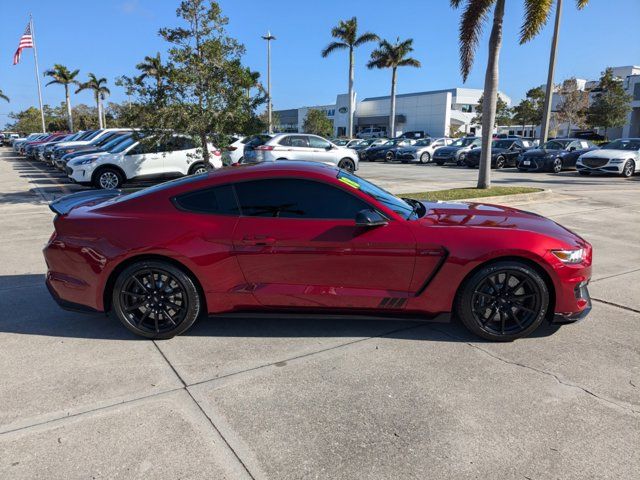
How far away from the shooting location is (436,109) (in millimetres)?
70500

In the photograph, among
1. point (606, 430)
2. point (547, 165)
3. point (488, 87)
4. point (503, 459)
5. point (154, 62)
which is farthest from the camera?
point (547, 165)

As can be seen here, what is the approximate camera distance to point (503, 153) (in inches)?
925

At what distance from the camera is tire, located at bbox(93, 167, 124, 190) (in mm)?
13062

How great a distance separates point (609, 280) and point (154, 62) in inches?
406

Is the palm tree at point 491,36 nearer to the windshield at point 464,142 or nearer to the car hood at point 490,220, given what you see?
the car hood at point 490,220

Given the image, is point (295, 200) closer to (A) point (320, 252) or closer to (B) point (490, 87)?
(A) point (320, 252)

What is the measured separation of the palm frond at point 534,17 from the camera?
11.7 metres

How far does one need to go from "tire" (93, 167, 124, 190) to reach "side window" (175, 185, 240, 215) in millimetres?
10291

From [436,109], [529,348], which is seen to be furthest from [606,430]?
[436,109]

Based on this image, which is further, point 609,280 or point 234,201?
point 609,280

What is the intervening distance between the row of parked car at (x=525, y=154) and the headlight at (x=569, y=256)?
17.5 m

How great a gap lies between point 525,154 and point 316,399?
68.5ft

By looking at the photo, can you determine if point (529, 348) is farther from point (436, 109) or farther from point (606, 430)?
point (436, 109)

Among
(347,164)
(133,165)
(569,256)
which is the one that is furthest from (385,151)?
(569,256)
